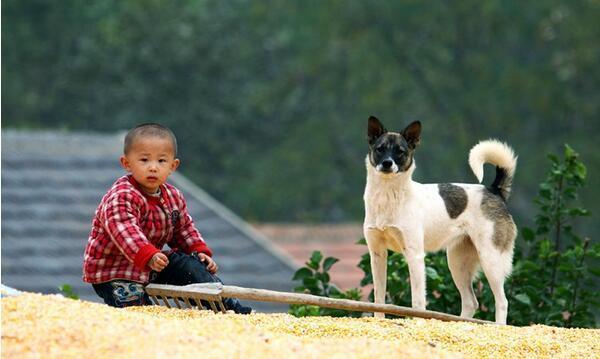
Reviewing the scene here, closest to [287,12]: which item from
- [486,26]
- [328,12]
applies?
[328,12]

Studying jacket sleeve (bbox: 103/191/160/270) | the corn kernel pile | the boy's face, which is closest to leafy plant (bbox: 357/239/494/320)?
the corn kernel pile

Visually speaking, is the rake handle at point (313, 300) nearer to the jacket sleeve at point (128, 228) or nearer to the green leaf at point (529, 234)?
the jacket sleeve at point (128, 228)

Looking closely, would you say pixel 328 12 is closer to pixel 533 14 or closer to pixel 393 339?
pixel 533 14

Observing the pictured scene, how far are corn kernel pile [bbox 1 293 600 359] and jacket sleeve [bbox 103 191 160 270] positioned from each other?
0.68ft

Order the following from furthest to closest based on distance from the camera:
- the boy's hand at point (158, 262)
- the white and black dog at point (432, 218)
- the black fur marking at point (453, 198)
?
the black fur marking at point (453, 198) → the white and black dog at point (432, 218) → the boy's hand at point (158, 262)

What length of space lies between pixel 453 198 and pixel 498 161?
15.8 inches

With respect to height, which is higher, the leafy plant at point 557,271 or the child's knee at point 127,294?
the leafy plant at point 557,271

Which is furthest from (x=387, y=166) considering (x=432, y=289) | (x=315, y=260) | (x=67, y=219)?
(x=67, y=219)

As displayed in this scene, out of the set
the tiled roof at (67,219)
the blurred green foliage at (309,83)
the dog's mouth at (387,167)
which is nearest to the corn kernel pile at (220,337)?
the dog's mouth at (387,167)

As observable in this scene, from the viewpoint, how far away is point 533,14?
99.8 feet

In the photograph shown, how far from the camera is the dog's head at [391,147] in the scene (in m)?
5.56

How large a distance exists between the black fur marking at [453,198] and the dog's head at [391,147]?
27 centimetres

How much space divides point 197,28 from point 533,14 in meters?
7.45

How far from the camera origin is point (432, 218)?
5.74 metres
